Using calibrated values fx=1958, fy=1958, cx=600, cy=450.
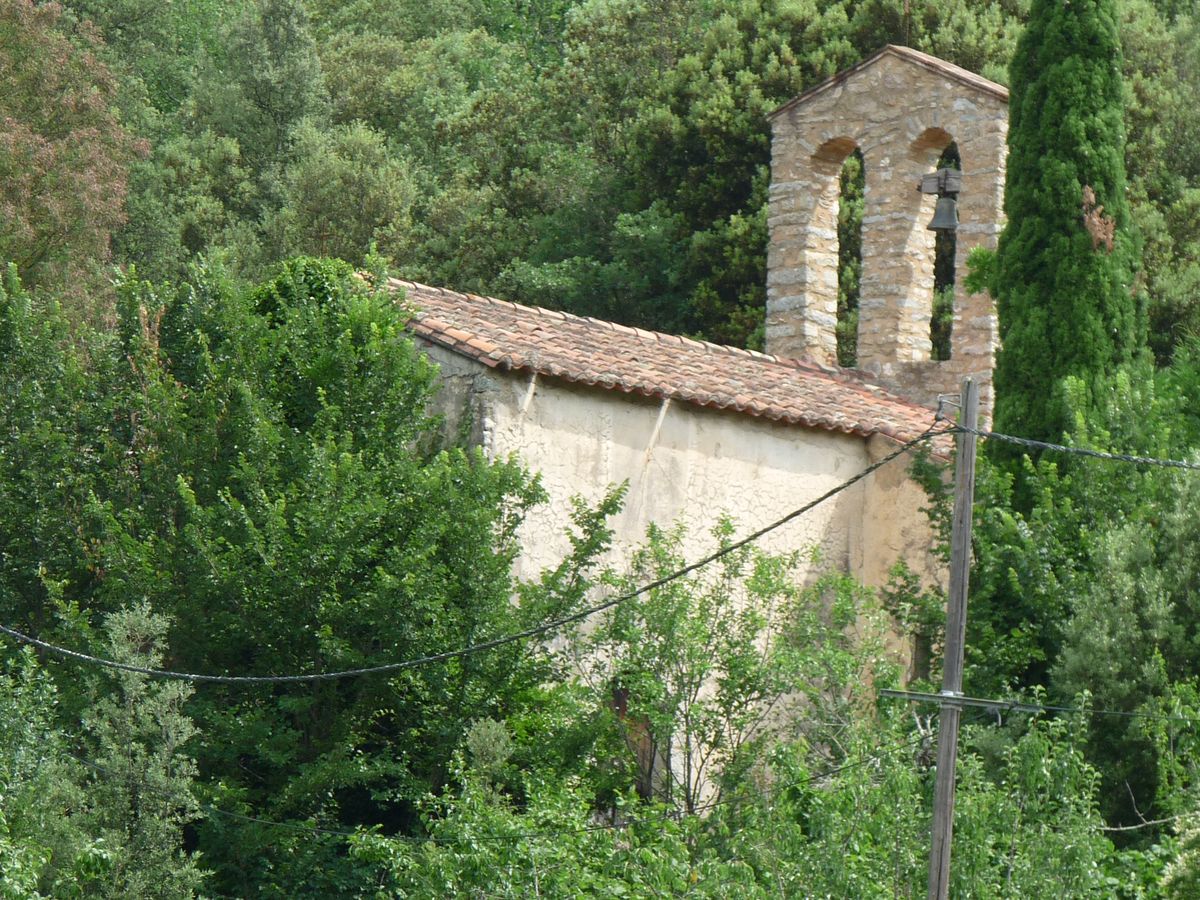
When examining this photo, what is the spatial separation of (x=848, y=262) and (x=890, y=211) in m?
5.37

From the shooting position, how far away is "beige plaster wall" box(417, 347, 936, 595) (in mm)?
13289

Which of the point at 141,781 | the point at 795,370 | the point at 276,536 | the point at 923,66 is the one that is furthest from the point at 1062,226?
the point at 141,781

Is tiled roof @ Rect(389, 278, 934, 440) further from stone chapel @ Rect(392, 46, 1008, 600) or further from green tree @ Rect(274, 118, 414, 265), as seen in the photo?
green tree @ Rect(274, 118, 414, 265)

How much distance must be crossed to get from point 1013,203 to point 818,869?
6.20 metres

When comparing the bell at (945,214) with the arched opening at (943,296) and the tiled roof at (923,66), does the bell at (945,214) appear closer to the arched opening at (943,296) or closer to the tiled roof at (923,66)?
the tiled roof at (923,66)

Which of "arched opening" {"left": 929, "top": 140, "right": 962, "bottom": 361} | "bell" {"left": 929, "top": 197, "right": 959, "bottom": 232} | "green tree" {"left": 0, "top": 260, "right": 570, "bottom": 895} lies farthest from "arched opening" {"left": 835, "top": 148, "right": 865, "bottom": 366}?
"green tree" {"left": 0, "top": 260, "right": 570, "bottom": 895}

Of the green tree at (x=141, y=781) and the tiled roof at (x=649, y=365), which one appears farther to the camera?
the tiled roof at (x=649, y=365)

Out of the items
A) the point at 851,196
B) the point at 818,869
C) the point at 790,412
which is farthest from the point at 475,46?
the point at 818,869

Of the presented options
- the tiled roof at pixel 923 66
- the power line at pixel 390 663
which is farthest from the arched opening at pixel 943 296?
the power line at pixel 390 663

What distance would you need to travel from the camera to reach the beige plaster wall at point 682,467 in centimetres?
1329

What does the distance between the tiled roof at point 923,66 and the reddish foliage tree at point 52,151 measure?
10143 millimetres

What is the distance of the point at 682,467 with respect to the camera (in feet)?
46.1

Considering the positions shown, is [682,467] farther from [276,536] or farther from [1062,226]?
[276,536]

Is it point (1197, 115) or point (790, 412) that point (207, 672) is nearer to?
point (790, 412)
